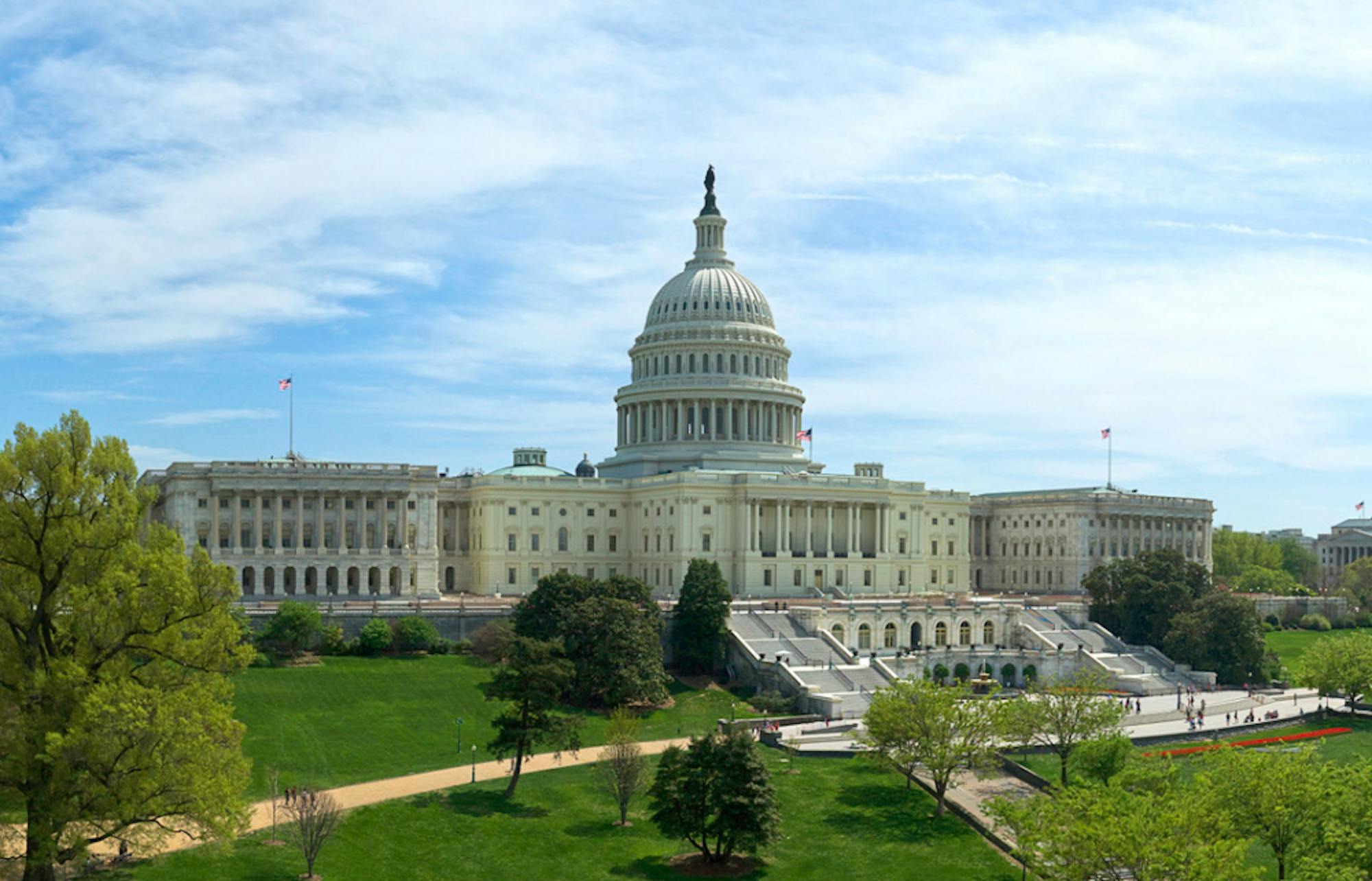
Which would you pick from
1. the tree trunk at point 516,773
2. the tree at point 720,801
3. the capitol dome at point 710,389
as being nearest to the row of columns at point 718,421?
the capitol dome at point 710,389

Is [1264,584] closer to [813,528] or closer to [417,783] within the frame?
[813,528]

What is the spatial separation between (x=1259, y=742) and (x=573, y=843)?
43700mm

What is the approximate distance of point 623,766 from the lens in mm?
60406

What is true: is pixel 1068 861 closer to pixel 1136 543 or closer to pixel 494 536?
pixel 494 536

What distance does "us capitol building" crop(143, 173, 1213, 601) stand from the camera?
109750mm

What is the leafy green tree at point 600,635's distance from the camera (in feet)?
269

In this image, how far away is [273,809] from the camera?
2130 inches

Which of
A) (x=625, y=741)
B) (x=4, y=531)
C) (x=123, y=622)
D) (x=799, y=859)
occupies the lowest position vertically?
(x=799, y=859)

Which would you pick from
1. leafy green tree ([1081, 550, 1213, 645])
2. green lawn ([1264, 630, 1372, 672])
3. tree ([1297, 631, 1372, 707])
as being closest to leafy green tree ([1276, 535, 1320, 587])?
green lawn ([1264, 630, 1372, 672])

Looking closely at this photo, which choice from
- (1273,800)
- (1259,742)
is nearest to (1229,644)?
(1259,742)

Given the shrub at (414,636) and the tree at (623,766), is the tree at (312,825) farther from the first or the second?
the shrub at (414,636)

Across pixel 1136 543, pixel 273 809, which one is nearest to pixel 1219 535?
pixel 1136 543

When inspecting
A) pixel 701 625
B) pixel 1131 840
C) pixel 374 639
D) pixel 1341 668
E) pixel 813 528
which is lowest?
pixel 1131 840

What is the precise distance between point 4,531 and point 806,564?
9161cm
